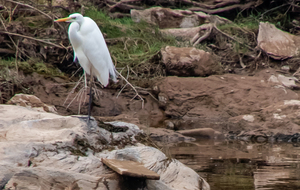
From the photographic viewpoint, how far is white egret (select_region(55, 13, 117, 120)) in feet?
15.5

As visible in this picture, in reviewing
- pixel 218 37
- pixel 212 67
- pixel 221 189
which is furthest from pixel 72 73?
pixel 221 189

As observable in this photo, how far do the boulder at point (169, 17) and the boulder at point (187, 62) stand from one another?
2.83 meters

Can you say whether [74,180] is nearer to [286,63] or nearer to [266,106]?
[266,106]

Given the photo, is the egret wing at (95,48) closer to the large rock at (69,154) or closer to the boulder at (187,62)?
the large rock at (69,154)

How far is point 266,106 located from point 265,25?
11.5 feet

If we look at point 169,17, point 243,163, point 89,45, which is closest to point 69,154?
point 89,45

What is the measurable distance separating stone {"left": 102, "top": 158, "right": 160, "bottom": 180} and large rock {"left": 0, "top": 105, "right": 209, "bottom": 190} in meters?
0.12

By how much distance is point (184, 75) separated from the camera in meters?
9.91

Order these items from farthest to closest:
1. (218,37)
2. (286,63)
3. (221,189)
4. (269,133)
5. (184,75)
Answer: (218,37), (286,63), (184,75), (269,133), (221,189)

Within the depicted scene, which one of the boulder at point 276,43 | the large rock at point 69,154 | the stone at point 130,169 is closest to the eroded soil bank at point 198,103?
the boulder at point 276,43

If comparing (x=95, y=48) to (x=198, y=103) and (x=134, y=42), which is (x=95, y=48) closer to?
(x=198, y=103)

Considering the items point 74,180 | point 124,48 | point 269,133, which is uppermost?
point 74,180

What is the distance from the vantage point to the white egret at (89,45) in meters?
4.74

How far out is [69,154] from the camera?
3764 millimetres
